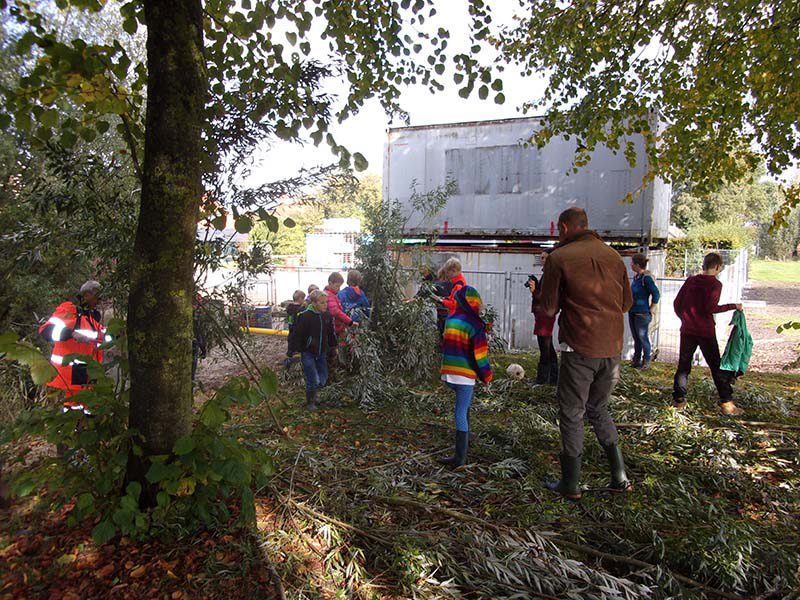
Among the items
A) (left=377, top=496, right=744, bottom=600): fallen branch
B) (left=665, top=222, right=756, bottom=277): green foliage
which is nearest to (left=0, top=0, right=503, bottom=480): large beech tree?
(left=377, top=496, right=744, bottom=600): fallen branch

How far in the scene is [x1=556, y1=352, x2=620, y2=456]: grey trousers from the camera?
139 inches

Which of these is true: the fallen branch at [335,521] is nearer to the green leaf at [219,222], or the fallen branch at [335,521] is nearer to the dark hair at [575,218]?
the green leaf at [219,222]

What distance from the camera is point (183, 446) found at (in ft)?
9.17

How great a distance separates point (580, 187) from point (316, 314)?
7.14 m

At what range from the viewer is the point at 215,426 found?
2.92 meters

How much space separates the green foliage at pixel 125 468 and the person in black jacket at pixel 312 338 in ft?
10.9

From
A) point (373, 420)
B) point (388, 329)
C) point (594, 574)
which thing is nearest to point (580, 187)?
point (388, 329)

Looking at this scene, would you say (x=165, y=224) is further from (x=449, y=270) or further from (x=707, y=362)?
(x=707, y=362)

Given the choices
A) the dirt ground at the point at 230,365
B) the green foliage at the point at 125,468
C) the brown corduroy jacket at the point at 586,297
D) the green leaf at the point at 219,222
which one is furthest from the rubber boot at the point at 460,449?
the dirt ground at the point at 230,365

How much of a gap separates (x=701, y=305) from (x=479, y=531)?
3913mm

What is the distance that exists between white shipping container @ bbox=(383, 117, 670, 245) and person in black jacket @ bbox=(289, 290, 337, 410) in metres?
4.50

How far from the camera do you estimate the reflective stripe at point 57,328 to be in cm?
427

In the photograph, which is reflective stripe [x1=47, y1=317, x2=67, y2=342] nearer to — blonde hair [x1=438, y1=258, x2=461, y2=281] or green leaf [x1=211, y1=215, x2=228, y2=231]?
green leaf [x1=211, y1=215, x2=228, y2=231]

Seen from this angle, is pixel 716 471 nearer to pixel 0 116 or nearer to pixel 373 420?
pixel 373 420
